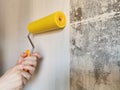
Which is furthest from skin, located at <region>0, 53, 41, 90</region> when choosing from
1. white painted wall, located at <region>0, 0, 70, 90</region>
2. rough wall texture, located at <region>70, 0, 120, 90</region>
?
rough wall texture, located at <region>70, 0, 120, 90</region>

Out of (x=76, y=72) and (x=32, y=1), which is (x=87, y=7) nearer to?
(x=76, y=72)

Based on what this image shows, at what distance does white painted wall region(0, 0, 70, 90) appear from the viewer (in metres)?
0.73

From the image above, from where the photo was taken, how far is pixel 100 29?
54cm

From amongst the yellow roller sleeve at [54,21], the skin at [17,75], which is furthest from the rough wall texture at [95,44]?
the skin at [17,75]

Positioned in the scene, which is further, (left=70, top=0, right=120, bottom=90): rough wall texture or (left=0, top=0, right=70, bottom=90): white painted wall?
(left=0, top=0, right=70, bottom=90): white painted wall

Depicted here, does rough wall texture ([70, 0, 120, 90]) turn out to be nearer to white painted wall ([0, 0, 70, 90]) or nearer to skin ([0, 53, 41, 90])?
white painted wall ([0, 0, 70, 90])

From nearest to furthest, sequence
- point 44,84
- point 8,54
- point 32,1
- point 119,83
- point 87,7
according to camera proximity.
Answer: point 119,83, point 87,7, point 44,84, point 32,1, point 8,54

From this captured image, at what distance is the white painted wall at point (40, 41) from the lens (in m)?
0.73

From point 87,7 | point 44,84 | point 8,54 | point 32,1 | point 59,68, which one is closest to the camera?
point 87,7

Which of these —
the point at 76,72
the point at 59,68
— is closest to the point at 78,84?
the point at 76,72

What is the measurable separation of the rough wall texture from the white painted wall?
57 mm

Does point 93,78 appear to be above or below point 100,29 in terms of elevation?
below

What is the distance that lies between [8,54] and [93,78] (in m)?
0.88

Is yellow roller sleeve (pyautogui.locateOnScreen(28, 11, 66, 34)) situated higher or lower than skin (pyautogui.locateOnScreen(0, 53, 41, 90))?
higher
